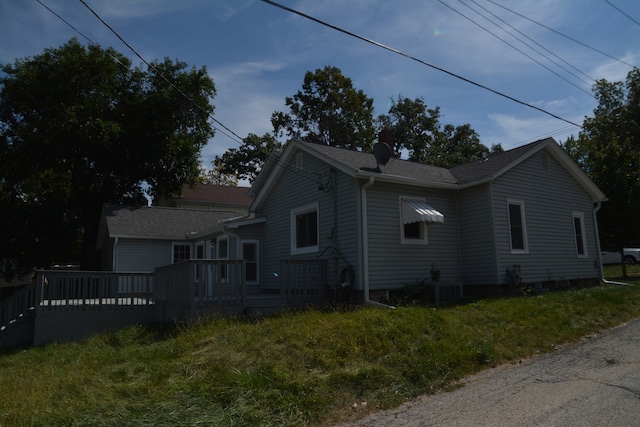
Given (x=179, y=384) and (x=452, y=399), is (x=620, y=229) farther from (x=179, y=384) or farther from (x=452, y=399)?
(x=179, y=384)

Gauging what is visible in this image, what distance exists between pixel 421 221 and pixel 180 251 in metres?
13.5

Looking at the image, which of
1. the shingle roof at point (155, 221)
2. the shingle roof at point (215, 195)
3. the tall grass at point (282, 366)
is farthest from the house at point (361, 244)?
the shingle roof at point (215, 195)

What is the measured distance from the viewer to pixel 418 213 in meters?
12.6

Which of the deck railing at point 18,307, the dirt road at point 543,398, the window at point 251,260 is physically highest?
the window at point 251,260

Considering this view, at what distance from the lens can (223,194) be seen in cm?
3812

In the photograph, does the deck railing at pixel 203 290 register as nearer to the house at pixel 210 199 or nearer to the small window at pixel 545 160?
the small window at pixel 545 160

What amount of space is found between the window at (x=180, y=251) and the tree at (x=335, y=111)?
16957mm

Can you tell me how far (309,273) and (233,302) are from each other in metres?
2.32

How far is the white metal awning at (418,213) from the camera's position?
12578 mm

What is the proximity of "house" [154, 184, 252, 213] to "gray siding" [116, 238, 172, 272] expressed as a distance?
12.9 metres

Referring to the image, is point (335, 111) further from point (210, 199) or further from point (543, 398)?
point (543, 398)

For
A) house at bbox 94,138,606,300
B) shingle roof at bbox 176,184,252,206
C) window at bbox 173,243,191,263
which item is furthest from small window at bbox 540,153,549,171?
shingle roof at bbox 176,184,252,206

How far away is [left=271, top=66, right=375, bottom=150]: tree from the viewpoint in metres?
36.6

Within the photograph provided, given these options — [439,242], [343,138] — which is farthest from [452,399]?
[343,138]
